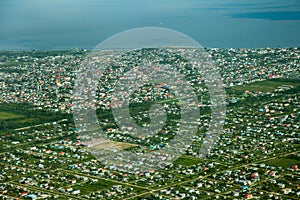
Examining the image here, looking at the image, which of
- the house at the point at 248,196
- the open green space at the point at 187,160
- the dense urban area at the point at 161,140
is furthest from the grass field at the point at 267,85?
the house at the point at 248,196

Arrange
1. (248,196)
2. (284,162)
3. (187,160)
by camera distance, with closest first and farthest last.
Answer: (248,196)
(284,162)
(187,160)

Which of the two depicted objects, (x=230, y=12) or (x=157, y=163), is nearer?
(x=157, y=163)

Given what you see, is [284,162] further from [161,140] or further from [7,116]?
[7,116]

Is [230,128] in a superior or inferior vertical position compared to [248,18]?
inferior

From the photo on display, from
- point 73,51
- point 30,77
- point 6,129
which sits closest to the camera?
point 6,129

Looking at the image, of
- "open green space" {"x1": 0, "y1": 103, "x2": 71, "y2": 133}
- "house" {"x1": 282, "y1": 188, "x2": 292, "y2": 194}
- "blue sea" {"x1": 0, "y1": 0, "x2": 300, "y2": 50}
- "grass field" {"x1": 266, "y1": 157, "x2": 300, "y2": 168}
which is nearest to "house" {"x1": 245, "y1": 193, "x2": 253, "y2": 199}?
"house" {"x1": 282, "y1": 188, "x2": 292, "y2": 194}

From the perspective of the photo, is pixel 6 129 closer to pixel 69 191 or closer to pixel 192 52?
pixel 69 191

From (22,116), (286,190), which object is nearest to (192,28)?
(22,116)

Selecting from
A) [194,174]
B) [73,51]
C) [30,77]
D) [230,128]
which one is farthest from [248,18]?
[194,174]
